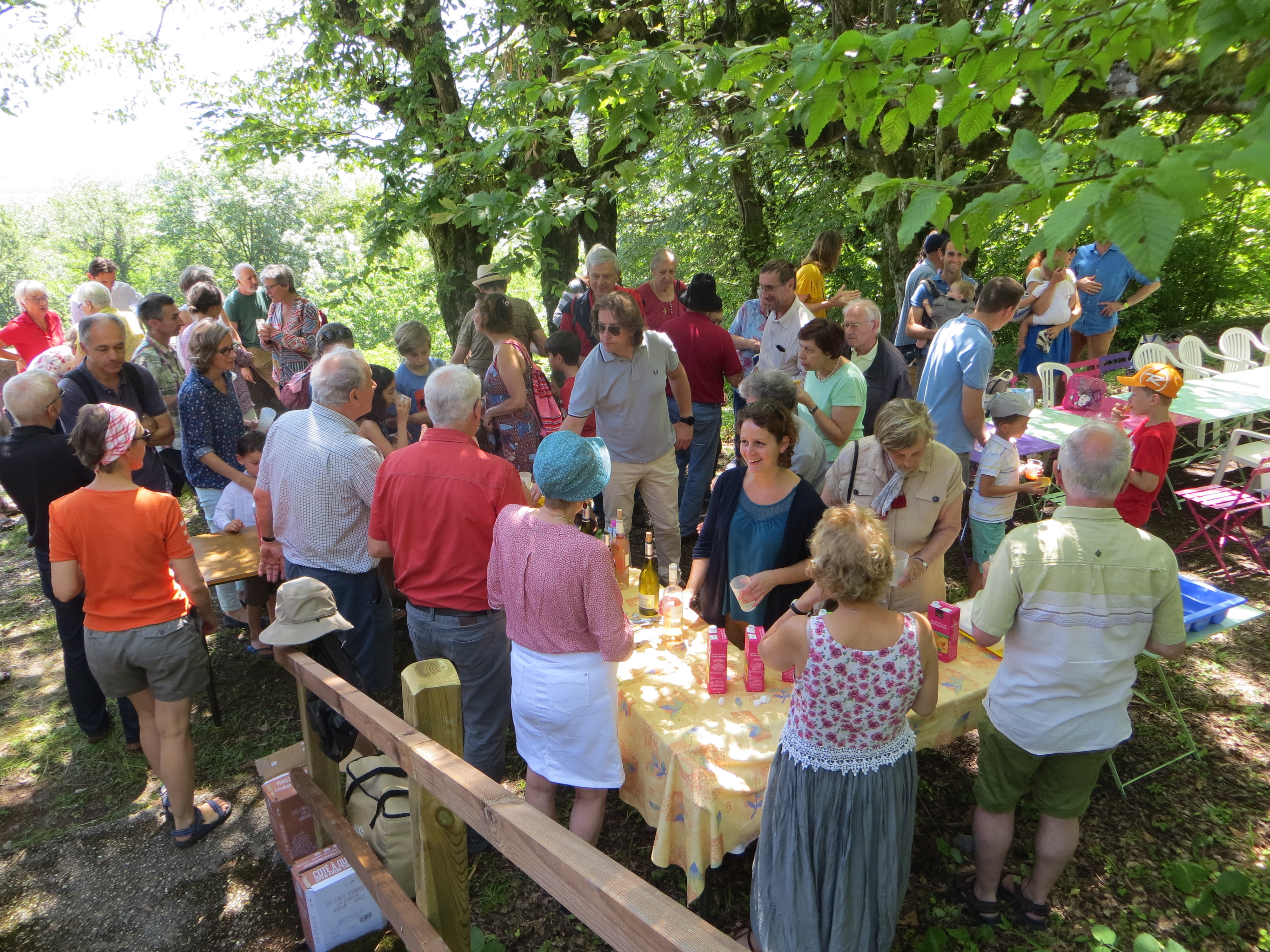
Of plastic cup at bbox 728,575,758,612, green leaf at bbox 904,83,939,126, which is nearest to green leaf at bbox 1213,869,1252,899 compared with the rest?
plastic cup at bbox 728,575,758,612

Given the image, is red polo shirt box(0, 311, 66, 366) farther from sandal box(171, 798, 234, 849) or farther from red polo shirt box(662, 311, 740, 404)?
red polo shirt box(662, 311, 740, 404)

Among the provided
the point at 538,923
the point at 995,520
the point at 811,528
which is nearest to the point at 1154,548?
the point at 811,528

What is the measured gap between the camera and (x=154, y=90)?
33.0ft

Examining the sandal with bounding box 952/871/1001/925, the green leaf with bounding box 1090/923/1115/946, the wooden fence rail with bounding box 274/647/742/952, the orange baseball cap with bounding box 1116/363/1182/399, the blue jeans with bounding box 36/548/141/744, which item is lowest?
the green leaf with bounding box 1090/923/1115/946

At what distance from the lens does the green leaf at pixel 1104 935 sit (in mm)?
2547

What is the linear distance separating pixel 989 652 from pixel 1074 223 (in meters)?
2.02

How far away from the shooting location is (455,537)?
2838mm

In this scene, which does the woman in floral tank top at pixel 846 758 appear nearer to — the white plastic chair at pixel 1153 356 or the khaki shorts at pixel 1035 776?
the khaki shorts at pixel 1035 776

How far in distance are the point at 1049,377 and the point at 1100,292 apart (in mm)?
1136

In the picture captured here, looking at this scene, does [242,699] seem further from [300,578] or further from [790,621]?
[790,621]

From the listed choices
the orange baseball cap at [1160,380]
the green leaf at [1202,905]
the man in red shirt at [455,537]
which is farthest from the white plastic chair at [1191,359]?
the man in red shirt at [455,537]

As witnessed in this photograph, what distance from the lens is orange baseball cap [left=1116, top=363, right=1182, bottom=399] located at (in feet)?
12.9

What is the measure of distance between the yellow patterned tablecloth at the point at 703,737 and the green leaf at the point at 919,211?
5.11ft

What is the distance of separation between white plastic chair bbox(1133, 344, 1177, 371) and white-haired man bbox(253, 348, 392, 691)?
7.44 meters
